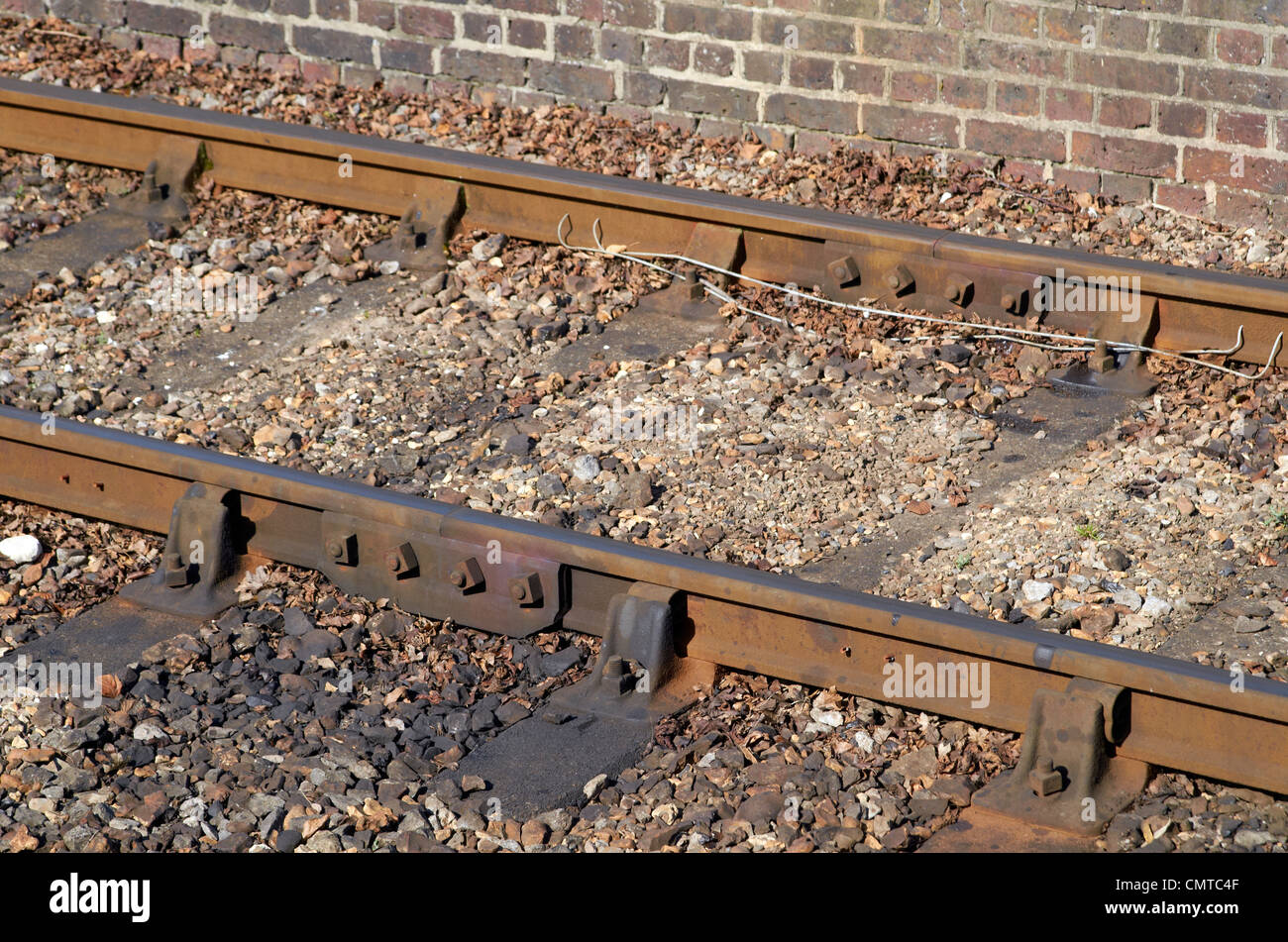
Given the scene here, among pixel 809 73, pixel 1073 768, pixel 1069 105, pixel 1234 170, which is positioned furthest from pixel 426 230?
pixel 1073 768

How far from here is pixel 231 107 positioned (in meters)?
Result: 8.19

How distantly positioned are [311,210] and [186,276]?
74 centimetres

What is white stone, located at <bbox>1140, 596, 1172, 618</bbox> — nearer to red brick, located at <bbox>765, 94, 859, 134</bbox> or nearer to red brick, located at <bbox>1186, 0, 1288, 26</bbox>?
red brick, located at <bbox>1186, 0, 1288, 26</bbox>

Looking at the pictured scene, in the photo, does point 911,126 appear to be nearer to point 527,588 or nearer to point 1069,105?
point 1069,105

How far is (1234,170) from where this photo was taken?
661 centimetres

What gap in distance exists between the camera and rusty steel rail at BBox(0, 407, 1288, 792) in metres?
3.68

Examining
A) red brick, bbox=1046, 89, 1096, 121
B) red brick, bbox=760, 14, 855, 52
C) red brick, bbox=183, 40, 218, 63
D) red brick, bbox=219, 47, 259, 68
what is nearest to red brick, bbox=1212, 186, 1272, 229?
red brick, bbox=1046, 89, 1096, 121

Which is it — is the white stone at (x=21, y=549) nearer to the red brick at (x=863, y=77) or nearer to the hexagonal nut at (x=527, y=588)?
the hexagonal nut at (x=527, y=588)

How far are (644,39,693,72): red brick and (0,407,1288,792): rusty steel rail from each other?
3634mm

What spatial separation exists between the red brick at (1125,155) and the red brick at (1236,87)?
0.26m

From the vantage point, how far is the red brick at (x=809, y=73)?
730cm

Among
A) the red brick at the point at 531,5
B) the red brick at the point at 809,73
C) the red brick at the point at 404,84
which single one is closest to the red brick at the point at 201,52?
the red brick at the point at 404,84

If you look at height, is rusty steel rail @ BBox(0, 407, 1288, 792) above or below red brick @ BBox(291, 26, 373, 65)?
below
